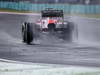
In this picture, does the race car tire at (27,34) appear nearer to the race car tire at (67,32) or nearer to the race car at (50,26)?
the race car at (50,26)

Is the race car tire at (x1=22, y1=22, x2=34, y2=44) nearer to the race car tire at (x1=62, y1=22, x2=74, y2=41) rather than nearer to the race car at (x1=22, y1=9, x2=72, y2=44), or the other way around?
the race car at (x1=22, y1=9, x2=72, y2=44)

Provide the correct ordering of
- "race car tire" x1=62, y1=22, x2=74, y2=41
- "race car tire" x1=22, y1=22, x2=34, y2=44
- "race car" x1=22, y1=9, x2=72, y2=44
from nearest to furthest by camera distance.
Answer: "race car tire" x1=22, y1=22, x2=34, y2=44 → "race car" x1=22, y1=9, x2=72, y2=44 → "race car tire" x1=62, y1=22, x2=74, y2=41

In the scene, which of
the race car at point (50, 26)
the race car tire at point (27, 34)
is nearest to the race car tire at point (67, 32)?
the race car at point (50, 26)

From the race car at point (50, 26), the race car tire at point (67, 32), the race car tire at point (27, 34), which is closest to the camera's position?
the race car tire at point (27, 34)

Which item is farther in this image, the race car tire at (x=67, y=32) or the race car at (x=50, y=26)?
the race car tire at (x=67, y=32)

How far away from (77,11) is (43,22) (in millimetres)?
19467

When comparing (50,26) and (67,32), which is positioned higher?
(50,26)

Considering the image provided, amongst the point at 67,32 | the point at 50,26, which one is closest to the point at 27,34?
the point at 50,26

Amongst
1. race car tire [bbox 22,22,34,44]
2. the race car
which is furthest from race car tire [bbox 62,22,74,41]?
race car tire [bbox 22,22,34,44]

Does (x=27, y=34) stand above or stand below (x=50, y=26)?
below

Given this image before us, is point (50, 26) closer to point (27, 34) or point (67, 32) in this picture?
point (67, 32)

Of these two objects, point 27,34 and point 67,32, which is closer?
point 27,34

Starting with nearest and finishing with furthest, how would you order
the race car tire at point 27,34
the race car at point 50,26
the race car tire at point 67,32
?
1. the race car tire at point 27,34
2. the race car at point 50,26
3. the race car tire at point 67,32

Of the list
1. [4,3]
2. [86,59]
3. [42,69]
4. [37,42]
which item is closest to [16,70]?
[42,69]
